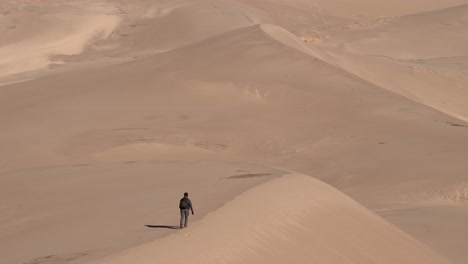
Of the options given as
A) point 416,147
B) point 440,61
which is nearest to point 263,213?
point 416,147

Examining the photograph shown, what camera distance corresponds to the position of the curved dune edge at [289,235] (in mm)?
8867

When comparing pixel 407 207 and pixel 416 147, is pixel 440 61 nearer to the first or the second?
pixel 416 147

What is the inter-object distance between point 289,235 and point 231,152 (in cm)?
921

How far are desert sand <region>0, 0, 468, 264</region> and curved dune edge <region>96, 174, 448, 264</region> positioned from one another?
25 mm

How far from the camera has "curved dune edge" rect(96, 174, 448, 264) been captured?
8867 mm

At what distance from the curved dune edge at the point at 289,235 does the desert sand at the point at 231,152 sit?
0.08ft

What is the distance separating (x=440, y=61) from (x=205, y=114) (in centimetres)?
1782

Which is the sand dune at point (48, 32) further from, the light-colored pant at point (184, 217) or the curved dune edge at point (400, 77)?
the light-colored pant at point (184, 217)

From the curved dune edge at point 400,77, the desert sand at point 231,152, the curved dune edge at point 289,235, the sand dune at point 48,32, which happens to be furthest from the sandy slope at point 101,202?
the sand dune at point 48,32

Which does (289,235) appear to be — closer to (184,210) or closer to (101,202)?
(184,210)

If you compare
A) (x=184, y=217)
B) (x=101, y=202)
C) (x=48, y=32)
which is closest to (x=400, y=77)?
(x=48, y=32)

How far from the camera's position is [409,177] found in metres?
17.4

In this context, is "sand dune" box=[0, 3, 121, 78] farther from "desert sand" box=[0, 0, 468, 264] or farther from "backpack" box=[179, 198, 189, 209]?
"backpack" box=[179, 198, 189, 209]

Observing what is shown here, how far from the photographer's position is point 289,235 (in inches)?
396
